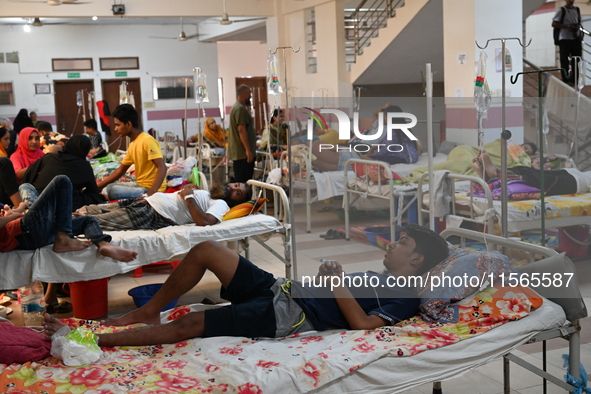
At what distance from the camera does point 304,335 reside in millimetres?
2598

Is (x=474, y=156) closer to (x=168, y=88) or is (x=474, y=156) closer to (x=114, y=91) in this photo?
(x=168, y=88)

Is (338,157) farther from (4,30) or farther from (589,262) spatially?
(4,30)

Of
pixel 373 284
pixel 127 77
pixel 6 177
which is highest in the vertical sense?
pixel 127 77

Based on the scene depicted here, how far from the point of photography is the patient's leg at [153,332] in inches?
98.3

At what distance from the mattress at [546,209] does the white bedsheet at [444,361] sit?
891 millimetres

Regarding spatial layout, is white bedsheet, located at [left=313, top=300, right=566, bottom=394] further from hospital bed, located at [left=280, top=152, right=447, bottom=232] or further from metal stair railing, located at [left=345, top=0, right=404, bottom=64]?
metal stair railing, located at [left=345, top=0, right=404, bottom=64]

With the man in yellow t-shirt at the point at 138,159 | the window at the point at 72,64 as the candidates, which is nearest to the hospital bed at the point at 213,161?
the man in yellow t-shirt at the point at 138,159

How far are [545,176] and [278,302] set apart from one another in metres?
1.86

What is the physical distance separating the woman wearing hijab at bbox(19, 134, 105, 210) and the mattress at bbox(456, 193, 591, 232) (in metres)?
2.56

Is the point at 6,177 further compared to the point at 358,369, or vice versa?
the point at 6,177

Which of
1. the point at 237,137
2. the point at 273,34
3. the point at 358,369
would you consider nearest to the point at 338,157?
the point at 358,369

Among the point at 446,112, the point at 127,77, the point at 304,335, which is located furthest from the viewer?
the point at 127,77

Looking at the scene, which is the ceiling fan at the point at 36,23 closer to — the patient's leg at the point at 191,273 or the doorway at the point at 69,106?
the doorway at the point at 69,106

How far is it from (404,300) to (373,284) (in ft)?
0.49
